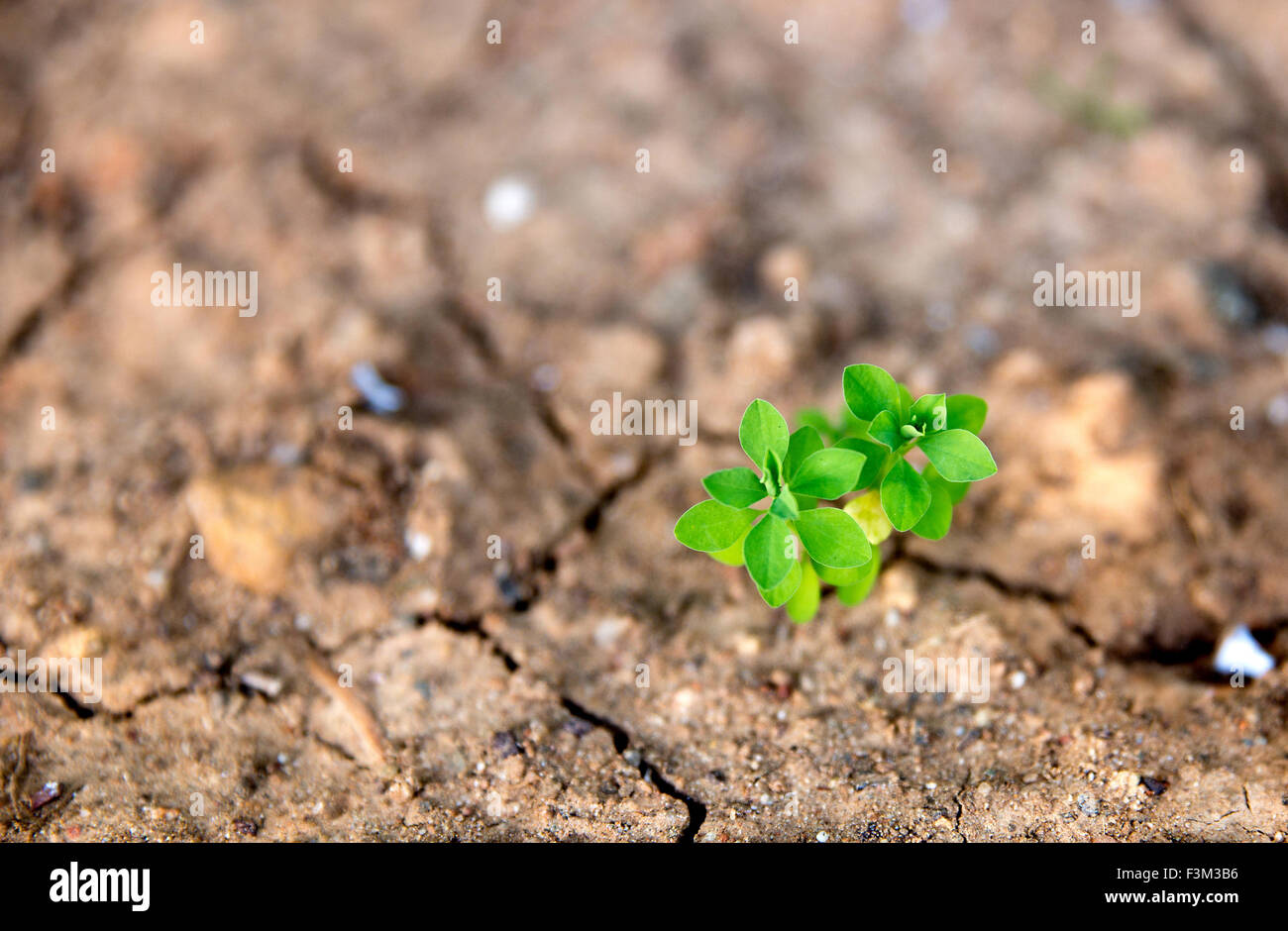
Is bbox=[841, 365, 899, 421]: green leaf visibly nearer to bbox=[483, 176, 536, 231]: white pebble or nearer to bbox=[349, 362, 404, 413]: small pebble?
bbox=[349, 362, 404, 413]: small pebble

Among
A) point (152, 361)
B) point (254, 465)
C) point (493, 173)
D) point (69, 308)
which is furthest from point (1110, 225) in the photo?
point (69, 308)

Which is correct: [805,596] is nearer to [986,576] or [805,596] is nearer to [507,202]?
[986,576]

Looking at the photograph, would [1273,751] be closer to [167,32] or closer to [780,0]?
[780,0]

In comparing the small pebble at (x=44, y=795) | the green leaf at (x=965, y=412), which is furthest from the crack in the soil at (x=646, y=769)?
the small pebble at (x=44, y=795)

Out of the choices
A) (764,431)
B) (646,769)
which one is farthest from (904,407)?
(646,769)

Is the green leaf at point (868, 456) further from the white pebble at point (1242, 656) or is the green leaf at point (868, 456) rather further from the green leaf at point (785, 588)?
the white pebble at point (1242, 656)

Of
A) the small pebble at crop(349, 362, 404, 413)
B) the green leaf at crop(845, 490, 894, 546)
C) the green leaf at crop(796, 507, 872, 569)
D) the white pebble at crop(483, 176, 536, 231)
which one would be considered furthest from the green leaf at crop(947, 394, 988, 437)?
the white pebble at crop(483, 176, 536, 231)

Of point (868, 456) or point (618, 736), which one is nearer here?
point (868, 456)

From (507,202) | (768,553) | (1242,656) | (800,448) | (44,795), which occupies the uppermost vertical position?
(507,202)
